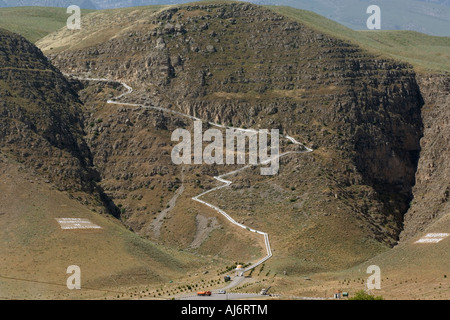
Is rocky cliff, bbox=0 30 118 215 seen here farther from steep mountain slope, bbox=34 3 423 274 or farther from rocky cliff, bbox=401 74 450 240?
rocky cliff, bbox=401 74 450 240

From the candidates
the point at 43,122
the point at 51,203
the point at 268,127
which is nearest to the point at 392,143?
the point at 268,127

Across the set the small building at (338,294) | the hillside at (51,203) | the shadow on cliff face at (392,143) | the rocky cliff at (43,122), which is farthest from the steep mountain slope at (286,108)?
the small building at (338,294)

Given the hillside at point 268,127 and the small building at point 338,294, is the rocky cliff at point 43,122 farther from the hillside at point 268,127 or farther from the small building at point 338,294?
the small building at point 338,294

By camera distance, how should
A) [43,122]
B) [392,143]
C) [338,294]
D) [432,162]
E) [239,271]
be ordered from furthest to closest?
[392,143] < [432,162] < [43,122] < [239,271] < [338,294]

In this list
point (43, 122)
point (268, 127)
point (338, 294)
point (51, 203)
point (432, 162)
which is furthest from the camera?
point (268, 127)

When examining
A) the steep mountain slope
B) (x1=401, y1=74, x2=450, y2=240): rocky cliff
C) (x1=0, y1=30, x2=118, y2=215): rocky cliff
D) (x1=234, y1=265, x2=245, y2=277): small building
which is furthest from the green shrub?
(x1=0, y1=30, x2=118, y2=215): rocky cliff

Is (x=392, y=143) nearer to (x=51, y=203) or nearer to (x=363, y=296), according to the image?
(x=51, y=203)

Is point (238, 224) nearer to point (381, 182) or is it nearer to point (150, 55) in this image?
point (381, 182)

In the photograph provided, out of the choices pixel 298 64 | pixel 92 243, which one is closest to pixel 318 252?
pixel 92 243
